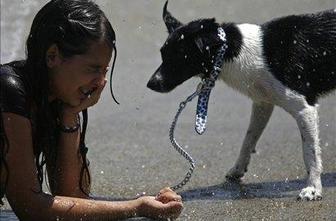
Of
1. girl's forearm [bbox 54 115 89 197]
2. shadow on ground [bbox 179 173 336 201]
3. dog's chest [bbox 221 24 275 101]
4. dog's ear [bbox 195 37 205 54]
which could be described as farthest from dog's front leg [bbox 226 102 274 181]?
girl's forearm [bbox 54 115 89 197]

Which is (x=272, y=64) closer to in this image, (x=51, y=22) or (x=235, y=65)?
(x=235, y=65)

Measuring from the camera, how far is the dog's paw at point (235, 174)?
17.8 feet

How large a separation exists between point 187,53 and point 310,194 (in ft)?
4.10

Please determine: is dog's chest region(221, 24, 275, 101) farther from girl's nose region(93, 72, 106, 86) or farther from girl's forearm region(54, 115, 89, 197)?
girl's nose region(93, 72, 106, 86)

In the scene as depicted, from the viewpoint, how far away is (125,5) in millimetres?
10719

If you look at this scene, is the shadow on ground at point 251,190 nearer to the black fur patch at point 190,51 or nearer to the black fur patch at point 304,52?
the black fur patch at point 304,52

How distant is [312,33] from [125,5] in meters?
5.41

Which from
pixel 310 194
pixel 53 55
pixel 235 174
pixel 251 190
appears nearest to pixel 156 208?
pixel 53 55

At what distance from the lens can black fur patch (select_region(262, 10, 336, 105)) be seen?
5406 millimetres

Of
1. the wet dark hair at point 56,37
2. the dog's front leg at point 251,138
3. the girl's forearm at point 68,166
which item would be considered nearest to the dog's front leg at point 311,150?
the dog's front leg at point 251,138

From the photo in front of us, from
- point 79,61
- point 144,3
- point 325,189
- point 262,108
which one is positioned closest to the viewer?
point 79,61

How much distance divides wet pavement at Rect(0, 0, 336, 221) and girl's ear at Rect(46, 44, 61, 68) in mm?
765

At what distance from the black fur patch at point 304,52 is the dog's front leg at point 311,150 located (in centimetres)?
12

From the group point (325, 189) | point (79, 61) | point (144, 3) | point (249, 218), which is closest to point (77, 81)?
point (79, 61)
